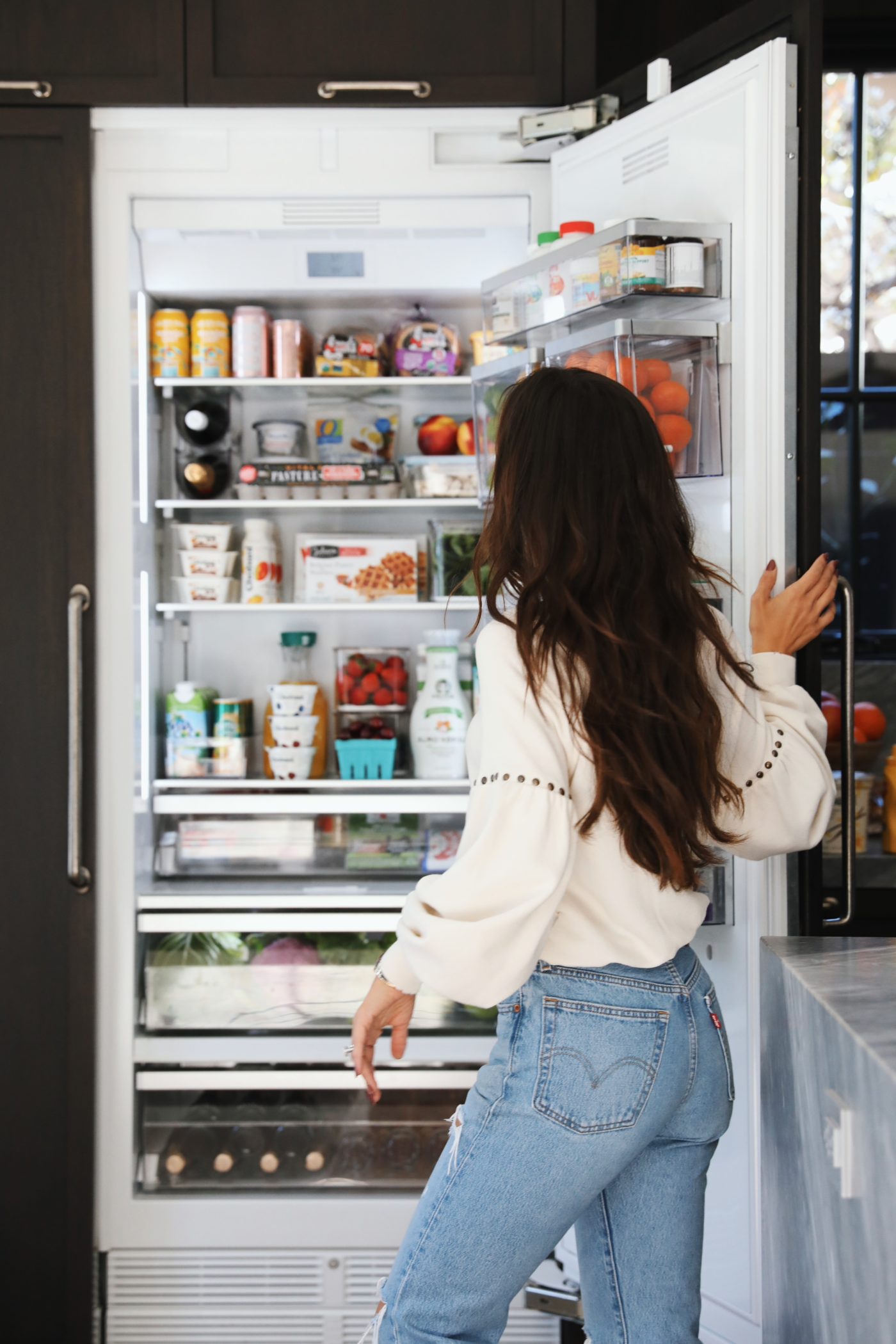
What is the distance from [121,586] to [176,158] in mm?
792

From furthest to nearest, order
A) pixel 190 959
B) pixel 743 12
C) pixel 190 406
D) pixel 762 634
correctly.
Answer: pixel 190 406, pixel 190 959, pixel 743 12, pixel 762 634

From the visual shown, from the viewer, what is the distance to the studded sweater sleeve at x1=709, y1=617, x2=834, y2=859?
1234 mm

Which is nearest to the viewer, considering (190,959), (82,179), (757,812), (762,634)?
(757,812)

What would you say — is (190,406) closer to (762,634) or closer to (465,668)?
(465,668)

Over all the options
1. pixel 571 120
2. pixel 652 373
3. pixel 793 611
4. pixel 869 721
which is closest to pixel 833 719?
pixel 869 721

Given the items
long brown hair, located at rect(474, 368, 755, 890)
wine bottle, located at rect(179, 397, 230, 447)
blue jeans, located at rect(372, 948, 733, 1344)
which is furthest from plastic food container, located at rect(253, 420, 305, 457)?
blue jeans, located at rect(372, 948, 733, 1344)

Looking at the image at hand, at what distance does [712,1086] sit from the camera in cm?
120

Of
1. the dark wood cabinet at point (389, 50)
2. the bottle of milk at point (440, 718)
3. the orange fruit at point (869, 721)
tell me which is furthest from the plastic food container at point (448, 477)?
the orange fruit at point (869, 721)

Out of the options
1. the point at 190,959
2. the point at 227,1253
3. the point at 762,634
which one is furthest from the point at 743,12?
the point at 227,1253

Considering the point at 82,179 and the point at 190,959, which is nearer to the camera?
the point at 82,179

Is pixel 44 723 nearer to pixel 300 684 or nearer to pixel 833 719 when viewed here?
pixel 300 684

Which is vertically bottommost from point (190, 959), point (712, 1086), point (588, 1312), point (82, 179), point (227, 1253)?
point (227, 1253)

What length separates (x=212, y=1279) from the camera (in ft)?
6.86

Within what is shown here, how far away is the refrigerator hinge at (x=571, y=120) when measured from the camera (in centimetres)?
190
